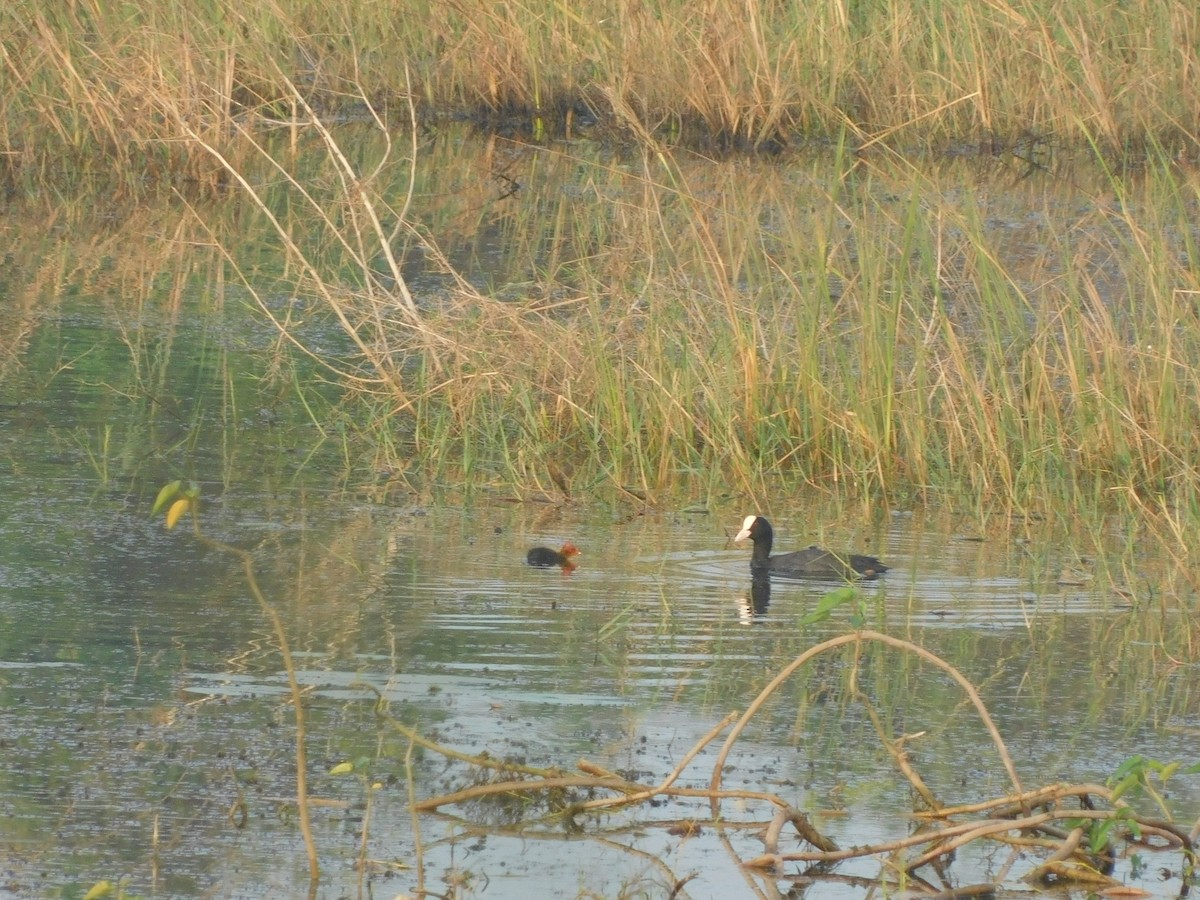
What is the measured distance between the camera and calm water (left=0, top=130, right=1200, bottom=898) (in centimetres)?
504

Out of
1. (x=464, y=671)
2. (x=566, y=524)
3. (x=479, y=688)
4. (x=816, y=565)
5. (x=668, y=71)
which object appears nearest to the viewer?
(x=479, y=688)

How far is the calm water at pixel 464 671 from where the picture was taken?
504 cm

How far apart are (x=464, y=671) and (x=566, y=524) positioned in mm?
2310

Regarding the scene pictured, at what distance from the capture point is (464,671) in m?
6.44

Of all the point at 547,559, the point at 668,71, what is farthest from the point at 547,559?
the point at 668,71

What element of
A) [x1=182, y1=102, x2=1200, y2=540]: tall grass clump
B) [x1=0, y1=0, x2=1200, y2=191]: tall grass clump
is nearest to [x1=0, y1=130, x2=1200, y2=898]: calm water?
[x1=182, y1=102, x2=1200, y2=540]: tall grass clump

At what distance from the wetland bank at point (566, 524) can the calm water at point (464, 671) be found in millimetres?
20

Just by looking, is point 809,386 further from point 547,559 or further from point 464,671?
point 464,671

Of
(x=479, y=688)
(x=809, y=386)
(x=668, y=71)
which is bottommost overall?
(x=479, y=688)

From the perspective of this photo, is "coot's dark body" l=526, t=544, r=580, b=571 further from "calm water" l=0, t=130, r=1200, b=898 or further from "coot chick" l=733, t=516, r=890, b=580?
"coot chick" l=733, t=516, r=890, b=580

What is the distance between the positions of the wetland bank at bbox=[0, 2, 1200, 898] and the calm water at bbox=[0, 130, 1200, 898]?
0.8 inches

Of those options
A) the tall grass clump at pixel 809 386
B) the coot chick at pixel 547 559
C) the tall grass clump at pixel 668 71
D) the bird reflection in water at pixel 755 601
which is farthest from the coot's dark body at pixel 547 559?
the tall grass clump at pixel 668 71

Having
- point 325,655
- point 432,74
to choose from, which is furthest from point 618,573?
point 432,74

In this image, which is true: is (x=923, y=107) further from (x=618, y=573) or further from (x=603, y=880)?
(x=603, y=880)
